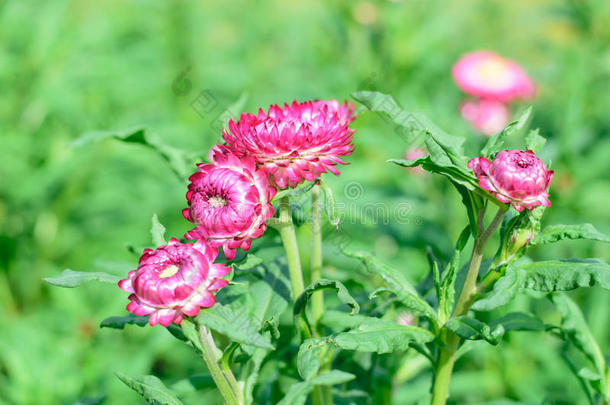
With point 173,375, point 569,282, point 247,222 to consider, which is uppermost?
point 569,282

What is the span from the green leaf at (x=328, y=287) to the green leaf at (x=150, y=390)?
0.35 m

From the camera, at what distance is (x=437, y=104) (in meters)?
4.43

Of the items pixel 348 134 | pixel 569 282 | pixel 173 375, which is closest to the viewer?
pixel 569 282

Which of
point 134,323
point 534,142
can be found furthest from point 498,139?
point 134,323

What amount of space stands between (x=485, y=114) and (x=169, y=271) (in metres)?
3.34

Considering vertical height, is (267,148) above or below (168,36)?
above

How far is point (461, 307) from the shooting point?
4.73 feet

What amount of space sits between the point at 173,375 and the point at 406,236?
5.07ft

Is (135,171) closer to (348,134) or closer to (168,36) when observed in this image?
(168,36)

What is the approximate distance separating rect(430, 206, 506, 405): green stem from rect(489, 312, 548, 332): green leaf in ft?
0.60

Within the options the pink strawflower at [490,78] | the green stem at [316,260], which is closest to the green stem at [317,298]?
the green stem at [316,260]

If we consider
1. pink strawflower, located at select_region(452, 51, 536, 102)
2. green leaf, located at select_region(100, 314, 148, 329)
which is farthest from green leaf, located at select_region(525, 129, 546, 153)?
pink strawflower, located at select_region(452, 51, 536, 102)

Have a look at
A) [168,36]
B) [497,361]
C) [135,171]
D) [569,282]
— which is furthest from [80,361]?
[168,36]

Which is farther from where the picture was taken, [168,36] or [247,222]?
[168,36]
